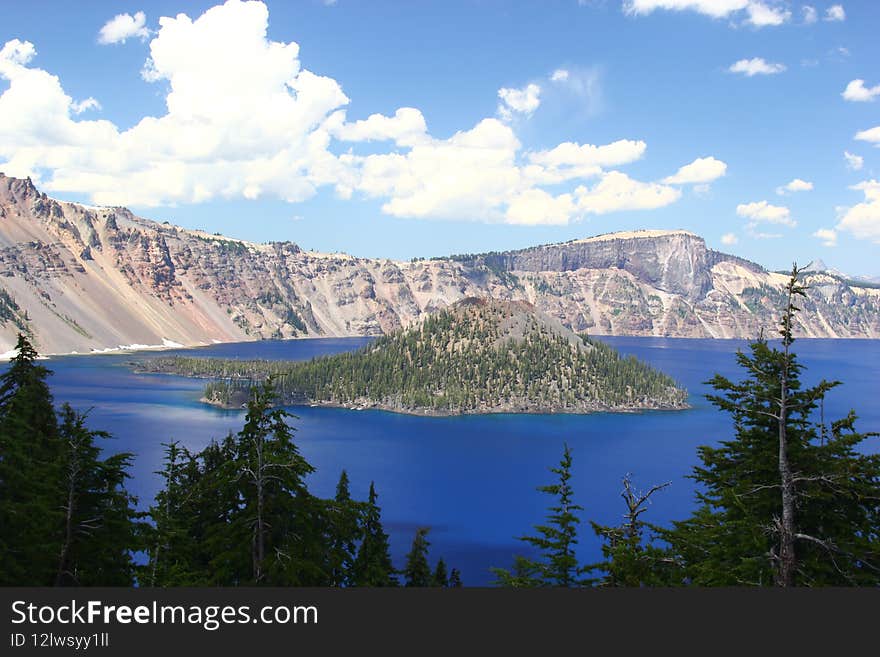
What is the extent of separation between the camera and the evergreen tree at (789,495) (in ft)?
46.8

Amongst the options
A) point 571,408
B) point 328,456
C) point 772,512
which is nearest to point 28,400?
point 772,512

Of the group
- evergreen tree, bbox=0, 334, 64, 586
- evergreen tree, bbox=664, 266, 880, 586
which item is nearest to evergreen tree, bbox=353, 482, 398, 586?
evergreen tree, bbox=0, 334, 64, 586

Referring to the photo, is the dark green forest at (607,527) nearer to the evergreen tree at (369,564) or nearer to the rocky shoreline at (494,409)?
the evergreen tree at (369,564)

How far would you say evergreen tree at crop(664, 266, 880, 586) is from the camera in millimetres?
14250

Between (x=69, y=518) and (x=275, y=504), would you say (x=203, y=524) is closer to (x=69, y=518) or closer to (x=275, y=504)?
(x=69, y=518)

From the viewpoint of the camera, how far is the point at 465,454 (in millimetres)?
126812

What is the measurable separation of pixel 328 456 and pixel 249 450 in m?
103

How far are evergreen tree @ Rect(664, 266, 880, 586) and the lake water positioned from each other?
1990 inches

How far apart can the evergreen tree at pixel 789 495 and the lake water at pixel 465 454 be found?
50538 mm

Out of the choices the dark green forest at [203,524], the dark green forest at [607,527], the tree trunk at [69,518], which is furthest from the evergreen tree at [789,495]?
the tree trunk at [69,518]

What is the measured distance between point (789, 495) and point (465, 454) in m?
114

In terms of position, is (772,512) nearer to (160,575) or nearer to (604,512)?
(160,575)

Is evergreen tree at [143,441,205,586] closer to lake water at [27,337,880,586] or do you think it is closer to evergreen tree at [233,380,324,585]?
Result: evergreen tree at [233,380,324,585]

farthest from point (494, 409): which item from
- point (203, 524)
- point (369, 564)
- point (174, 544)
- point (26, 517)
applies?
point (26, 517)
